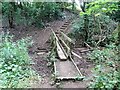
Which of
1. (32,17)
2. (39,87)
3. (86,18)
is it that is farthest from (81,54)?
(32,17)

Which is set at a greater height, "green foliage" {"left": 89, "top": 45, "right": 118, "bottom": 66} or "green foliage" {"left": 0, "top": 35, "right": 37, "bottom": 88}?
"green foliage" {"left": 0, "top": 35, "right": 37, "bottom": 88}

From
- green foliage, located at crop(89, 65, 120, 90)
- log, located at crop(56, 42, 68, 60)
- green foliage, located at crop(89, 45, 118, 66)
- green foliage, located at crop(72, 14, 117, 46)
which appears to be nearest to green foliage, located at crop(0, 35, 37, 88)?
log, located at crop(56, 42, 68, 60)

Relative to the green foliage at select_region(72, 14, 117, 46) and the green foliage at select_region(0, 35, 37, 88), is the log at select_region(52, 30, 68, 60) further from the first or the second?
the green foliage at select_region(72, 14, 117, 46)

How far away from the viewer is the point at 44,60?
9.38m

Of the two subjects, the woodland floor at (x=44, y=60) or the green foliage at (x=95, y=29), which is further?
the green foliage at (x=95, y=29)

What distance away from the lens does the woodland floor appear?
21.9 ft

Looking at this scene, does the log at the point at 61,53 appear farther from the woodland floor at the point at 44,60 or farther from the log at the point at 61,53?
the woodland floor at the point at 44,60

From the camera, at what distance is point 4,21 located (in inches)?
637

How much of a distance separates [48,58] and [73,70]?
1.96 meters

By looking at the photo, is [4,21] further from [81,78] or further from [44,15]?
[81,78]

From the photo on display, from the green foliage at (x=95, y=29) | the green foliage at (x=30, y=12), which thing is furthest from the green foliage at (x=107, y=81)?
the green foliage at (x=30, y=12)

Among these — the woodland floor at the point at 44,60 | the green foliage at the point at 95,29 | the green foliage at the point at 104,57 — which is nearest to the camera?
the woodland floor at the point at 44,60

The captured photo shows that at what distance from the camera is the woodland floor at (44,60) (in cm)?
666

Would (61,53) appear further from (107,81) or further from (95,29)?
(95,29)
